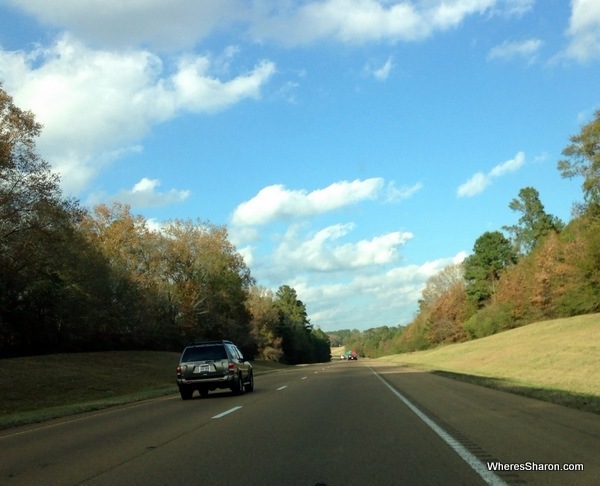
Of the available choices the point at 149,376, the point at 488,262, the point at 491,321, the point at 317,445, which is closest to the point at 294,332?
the point at 488,262

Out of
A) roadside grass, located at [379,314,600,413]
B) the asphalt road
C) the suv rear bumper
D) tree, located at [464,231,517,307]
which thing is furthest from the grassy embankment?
tree, located at [464,231,517,307]

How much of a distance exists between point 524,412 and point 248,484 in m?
8.22

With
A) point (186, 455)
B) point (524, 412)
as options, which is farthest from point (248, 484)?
point (524, 412)

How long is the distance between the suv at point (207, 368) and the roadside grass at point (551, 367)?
29.7ft

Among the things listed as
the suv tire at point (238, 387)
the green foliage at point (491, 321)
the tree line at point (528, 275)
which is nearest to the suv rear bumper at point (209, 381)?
the suv tire at point (238, 387)

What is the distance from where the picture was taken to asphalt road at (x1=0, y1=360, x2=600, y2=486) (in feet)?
25.7

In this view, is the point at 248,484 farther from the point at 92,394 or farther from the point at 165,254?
the point at 165,254

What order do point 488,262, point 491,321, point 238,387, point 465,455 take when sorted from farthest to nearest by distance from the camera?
point 488,262 → point 491,321 → point 238,387 → point 465,455

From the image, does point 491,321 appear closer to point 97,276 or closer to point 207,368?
point 97,276

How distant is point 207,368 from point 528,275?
60734 millimetres

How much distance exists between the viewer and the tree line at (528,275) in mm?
51312

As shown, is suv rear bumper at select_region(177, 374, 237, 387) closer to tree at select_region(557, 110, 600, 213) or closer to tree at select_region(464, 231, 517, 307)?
tree at select_region(557, 110, 600, 213)

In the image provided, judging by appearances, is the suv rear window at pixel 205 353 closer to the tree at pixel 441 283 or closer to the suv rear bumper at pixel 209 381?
the suv rear bumper at pixel 209 381

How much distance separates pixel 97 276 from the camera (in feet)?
154
